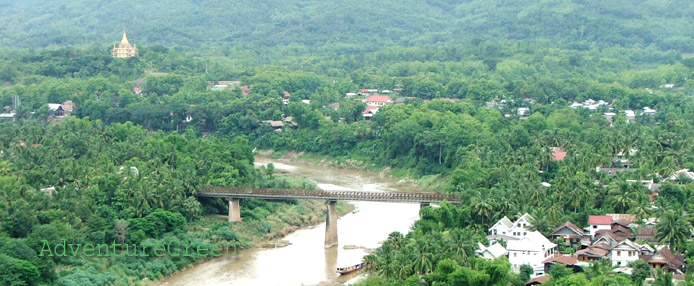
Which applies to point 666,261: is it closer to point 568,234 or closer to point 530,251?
point 530,251

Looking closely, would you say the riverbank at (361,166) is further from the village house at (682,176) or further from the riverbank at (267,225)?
the village house at (682,176)

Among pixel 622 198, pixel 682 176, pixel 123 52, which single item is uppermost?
pixel 123 52

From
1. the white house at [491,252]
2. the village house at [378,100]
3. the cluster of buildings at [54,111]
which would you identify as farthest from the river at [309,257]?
the cluster of buildings at [54,111]

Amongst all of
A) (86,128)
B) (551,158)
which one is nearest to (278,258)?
(551,158)

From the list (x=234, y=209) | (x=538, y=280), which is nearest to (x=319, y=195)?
(x=234, y=209)

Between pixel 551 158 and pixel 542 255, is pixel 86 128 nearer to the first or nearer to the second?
pixel 551 158

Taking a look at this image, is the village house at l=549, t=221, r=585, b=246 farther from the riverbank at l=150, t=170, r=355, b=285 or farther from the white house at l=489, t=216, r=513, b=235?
the riverbank at l=150, t=170, r=355, b=285
